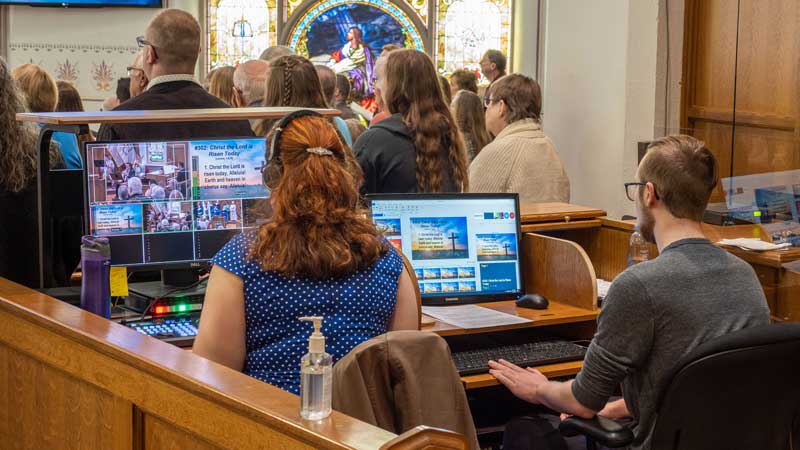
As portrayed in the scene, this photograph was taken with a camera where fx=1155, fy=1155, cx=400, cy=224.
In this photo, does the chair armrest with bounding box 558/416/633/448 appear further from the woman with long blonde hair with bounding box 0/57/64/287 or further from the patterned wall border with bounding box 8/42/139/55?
the patterned wall border with bounding box 8/42/139/55

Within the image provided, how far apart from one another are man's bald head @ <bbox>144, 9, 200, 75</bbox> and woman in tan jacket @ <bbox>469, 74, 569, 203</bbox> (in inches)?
51.5

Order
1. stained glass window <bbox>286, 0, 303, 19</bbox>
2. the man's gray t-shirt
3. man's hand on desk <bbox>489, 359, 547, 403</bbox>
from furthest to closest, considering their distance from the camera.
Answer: stained glass window <bbox>286, 0, 303, 19</bbox>, man's hand on desk <bbox>489, 359, 547, 403</bbox>, the man's gray t-shirt

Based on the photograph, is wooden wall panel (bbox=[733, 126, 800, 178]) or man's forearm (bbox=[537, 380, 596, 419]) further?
wooden wall panel (bbox=[733, 126, 800, 178])

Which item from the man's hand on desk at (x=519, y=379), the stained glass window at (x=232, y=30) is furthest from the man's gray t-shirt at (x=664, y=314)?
the stained glass window at (x=232, y=30)

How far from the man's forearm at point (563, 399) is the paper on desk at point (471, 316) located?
1.77 ft

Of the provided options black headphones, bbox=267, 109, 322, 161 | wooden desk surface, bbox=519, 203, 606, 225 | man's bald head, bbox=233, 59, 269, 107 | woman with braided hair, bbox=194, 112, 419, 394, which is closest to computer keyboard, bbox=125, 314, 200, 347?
woman with braided hair, bbox=194, 112, 419, 394

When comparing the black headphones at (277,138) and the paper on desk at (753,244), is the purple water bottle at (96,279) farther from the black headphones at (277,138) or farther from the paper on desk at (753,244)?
the paper on desk at (753,244)

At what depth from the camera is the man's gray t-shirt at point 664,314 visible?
8.42 ft

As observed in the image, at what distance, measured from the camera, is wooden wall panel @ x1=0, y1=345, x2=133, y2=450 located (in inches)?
88.5

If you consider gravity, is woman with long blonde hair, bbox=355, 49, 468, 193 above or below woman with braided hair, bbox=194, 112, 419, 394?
above

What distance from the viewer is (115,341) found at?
7.31ft

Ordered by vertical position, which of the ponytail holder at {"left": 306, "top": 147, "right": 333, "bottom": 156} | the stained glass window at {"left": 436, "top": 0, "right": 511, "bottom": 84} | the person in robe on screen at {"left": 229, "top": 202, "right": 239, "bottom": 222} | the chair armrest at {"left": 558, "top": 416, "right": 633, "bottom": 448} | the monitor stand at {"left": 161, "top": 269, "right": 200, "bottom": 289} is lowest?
the chair armrest at {"left": 558, "top": 416, "right": 633, "bottom": 448}

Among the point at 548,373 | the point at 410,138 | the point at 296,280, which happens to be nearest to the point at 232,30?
the point at 410,138

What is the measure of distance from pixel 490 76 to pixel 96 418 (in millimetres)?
5890
